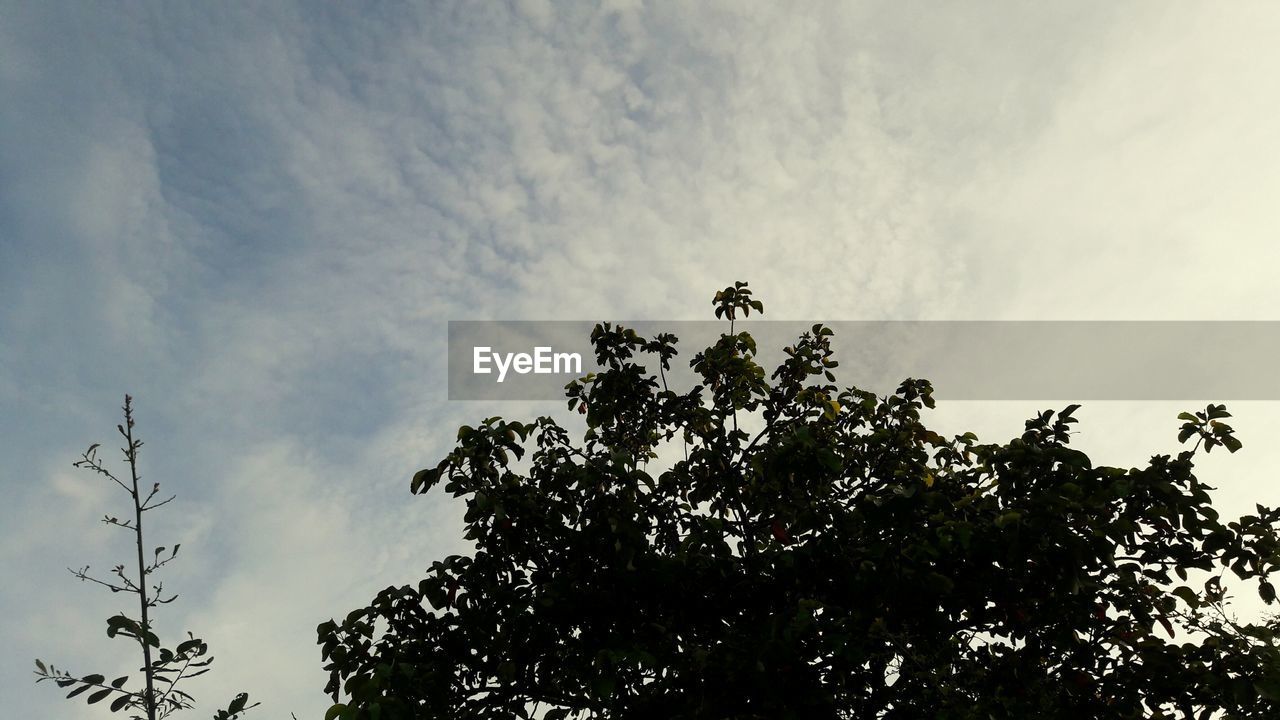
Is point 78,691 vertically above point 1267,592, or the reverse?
point 1267,592

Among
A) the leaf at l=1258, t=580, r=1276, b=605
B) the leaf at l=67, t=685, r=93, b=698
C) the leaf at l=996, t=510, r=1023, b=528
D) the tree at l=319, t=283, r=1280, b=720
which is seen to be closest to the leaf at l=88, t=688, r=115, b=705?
the leaf at l=67, t=685, r=93, b=698

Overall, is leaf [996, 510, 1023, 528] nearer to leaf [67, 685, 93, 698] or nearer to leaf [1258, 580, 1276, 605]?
leaf [1258, 580, 1276, 605]

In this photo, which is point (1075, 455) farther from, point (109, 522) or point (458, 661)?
point (109, 522)

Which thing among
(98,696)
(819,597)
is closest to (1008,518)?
(819,597)

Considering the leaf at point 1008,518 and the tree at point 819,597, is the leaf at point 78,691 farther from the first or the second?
the leaf at point 1008,518

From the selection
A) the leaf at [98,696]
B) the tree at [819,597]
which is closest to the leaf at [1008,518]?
the tree at [819,597]

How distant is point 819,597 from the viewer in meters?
8.02

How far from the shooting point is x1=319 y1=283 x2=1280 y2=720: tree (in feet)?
22.5

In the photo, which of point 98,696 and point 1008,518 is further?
point 1008,518

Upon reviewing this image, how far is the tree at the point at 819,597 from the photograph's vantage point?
22.5ft

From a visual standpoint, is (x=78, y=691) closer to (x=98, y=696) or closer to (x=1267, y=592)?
(x=98, y=696)

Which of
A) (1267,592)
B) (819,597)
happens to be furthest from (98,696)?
(1267,592)

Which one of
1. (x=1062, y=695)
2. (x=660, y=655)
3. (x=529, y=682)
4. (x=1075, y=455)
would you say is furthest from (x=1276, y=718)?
(x=529, y=682)

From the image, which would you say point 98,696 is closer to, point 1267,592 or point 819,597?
point 819,597
